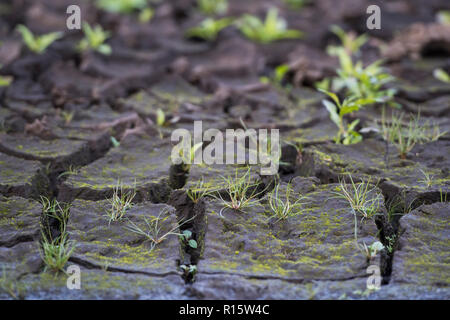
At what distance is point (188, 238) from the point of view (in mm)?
3049

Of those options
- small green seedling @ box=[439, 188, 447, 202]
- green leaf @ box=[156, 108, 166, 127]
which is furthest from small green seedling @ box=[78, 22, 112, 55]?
small green seedling @ box=[439, 188, 447, 202]

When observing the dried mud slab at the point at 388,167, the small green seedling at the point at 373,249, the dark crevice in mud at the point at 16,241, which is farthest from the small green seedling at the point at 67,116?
the small green seedling at the point at 373,249

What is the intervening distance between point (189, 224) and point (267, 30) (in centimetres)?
303

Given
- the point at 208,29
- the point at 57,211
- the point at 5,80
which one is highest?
the point at 208,29

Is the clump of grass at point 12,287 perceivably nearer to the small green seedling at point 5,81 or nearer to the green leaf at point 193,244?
the green leaf at point 193,244

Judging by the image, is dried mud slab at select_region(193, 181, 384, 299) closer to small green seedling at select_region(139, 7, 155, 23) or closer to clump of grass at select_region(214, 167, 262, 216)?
clump of grass at select_region(214, 167, 262, 216)

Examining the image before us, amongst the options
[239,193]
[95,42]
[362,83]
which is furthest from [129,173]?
[95,42]

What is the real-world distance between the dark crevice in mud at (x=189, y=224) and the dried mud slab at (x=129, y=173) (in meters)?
0.14

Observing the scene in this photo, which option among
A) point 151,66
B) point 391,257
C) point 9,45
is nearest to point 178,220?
point 391,257

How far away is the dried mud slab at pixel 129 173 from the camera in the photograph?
3258mm

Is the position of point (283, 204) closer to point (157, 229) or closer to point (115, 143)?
point (157, 229)

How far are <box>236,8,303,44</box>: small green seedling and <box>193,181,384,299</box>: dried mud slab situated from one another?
2781 mm
